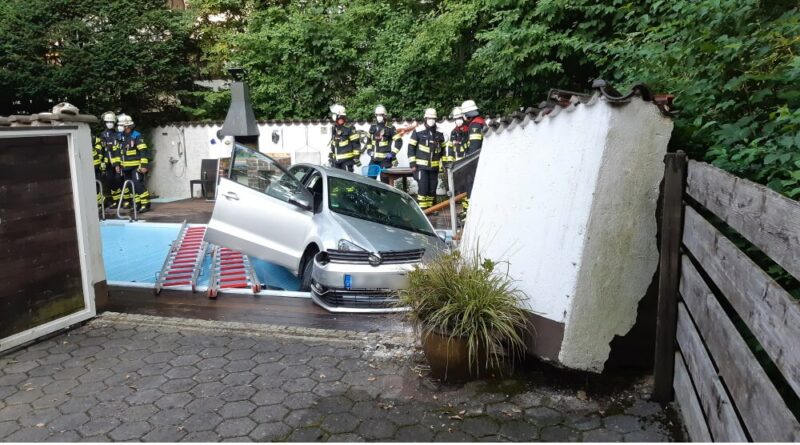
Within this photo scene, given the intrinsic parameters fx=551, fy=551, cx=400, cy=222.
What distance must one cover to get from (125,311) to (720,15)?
614cm

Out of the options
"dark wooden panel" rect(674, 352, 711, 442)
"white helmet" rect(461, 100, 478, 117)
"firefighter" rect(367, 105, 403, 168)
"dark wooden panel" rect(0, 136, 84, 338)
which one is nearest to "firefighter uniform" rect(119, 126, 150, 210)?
"firefighter" rect(367, 105, 403, 168)

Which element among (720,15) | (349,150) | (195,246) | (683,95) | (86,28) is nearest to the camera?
(720,15)

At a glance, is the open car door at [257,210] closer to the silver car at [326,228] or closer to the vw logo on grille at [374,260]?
the silver car at [326,228]

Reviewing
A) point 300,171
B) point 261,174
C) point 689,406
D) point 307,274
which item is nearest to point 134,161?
point 300,171

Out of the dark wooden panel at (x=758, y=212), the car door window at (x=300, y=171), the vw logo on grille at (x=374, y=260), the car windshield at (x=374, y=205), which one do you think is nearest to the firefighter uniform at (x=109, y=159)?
the car door window at (x=300, y=171)

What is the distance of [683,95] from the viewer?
3.89 meters

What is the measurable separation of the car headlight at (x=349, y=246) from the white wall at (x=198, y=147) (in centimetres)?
899

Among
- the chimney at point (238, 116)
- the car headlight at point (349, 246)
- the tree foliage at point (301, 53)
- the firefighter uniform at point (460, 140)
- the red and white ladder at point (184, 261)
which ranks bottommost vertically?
the red and white ladder at point (184, 261)

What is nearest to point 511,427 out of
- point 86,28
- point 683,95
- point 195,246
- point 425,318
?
point 425,318

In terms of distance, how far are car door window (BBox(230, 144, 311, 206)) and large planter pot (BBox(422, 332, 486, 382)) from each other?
3508 mm

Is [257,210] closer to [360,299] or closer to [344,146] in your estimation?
[360,299]

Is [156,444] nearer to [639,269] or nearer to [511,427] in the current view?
[511,427]

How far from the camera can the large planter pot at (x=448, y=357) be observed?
3992mm

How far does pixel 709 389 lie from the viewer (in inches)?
98.7
